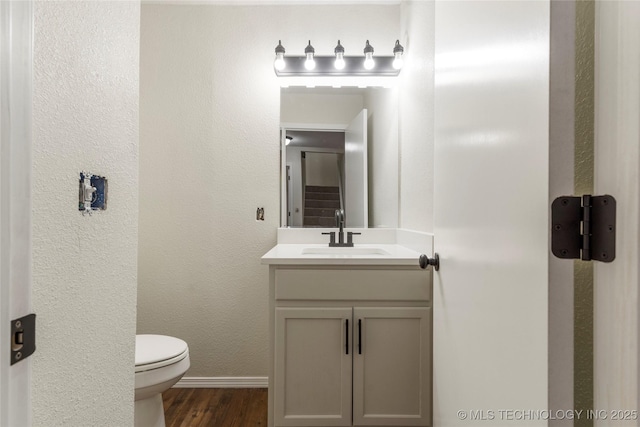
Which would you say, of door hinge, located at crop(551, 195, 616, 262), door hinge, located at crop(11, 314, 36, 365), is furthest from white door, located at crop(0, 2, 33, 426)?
door hinge, located at crop(551, 195, 616, 262)

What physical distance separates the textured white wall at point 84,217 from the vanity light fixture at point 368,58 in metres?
1.42

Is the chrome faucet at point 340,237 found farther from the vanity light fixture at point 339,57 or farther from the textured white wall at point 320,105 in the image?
the vanity light fixture at point 339,57

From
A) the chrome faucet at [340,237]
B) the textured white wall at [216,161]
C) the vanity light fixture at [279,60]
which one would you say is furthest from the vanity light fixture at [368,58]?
the chrome faucet at [340,237]

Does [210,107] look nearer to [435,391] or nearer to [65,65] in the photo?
[65,65]

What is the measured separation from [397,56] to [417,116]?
51cm

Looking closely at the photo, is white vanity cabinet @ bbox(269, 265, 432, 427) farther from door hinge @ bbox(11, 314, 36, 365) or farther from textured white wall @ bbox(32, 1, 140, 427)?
door hinge @ bbox(11, 314, 36, 365)

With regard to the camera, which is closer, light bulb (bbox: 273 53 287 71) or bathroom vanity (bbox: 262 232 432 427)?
bathroom vanity (bbox: 262 232 432 427)

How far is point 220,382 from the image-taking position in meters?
2.19

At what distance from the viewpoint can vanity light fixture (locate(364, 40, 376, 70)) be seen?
211cm

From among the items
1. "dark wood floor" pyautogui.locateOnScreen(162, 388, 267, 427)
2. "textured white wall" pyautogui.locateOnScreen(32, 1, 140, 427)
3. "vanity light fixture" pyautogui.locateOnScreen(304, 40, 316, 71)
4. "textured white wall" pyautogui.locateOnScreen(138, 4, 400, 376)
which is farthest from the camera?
"textured white wall" pyautogui.locateOnScreen(138, 4, 400, 376)

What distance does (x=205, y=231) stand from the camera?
2209 mm

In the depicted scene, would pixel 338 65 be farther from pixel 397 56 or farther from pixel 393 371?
pixel 393 371

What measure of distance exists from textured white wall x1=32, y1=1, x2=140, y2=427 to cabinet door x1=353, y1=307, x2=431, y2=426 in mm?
887

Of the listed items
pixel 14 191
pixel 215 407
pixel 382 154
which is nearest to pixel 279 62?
pixel 382 154
